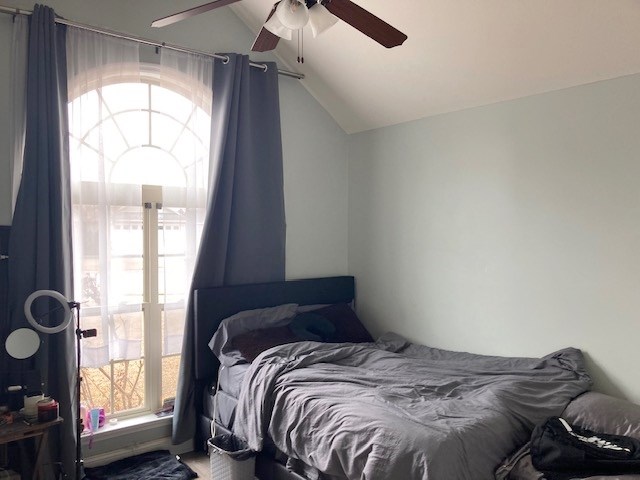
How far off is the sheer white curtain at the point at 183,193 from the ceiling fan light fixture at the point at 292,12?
1611mm

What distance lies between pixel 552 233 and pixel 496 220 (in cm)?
38

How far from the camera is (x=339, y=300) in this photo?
412cm

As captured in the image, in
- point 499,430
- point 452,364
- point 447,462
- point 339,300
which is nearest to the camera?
point 447,462

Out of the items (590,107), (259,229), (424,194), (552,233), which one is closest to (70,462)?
(259,229)

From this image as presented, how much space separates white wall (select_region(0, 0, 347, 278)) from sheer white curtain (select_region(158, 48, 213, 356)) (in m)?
0.24

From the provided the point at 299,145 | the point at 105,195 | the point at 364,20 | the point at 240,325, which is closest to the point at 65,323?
the point at 105,195

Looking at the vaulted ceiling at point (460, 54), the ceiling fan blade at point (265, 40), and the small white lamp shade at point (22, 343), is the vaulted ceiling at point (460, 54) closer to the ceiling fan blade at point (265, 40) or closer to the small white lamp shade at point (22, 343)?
the ceiling fan blade at point (265, 40)

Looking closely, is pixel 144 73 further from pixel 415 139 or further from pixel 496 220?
pixel 496 220

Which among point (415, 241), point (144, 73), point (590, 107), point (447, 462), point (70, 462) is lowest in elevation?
point (70, 462)

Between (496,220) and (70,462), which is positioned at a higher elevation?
(496,220)

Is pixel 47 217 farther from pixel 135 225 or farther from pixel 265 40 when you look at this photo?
pixel 265 40

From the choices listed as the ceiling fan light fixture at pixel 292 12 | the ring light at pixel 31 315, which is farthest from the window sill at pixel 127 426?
the ceiling fan light fixture at pixel 292 12

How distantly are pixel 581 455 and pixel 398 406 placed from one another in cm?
76

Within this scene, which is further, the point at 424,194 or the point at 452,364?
the point at 424,194
